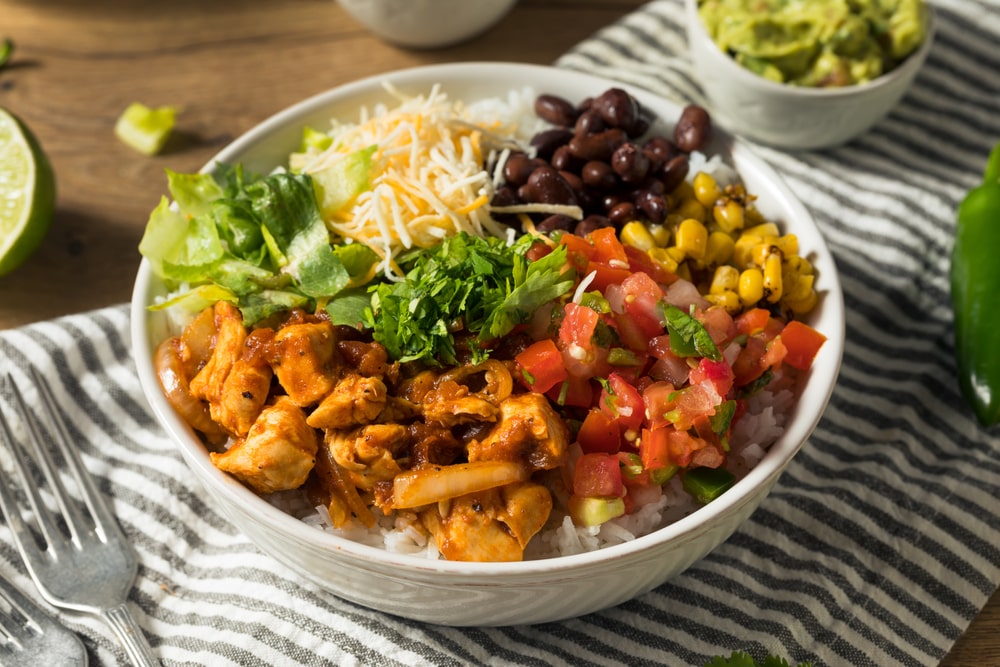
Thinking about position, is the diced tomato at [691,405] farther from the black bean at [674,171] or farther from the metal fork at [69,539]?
the metal fork at [69,539]

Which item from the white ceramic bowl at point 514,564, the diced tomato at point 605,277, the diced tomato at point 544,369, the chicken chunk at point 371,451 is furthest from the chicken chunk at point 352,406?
the diced tomato at point 605,277

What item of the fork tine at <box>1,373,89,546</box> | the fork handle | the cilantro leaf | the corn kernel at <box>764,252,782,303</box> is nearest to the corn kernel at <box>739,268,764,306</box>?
the corn kernel at <box>764,252,782,303</box>

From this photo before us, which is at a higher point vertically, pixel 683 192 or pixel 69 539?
pixel 683 192

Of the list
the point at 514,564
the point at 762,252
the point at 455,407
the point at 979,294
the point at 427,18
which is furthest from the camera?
the point at 427,18

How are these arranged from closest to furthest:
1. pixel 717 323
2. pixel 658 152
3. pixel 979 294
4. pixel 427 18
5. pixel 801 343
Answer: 1. pixel 717 323
2. pixel 801 343
3. pixel 658 152
4. pixel 979 294
5. pixel 427 18

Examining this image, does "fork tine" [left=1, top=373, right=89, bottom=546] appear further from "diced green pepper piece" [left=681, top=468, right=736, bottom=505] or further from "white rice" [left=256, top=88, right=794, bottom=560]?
"diced green pepper piece" [left=681, top=468, right=736, bottom=505]

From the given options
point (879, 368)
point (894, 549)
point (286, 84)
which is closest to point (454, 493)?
point (894, 549)

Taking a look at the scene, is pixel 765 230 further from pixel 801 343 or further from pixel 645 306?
pixel 645 306

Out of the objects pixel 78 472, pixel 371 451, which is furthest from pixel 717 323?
→ pixel 78 472
